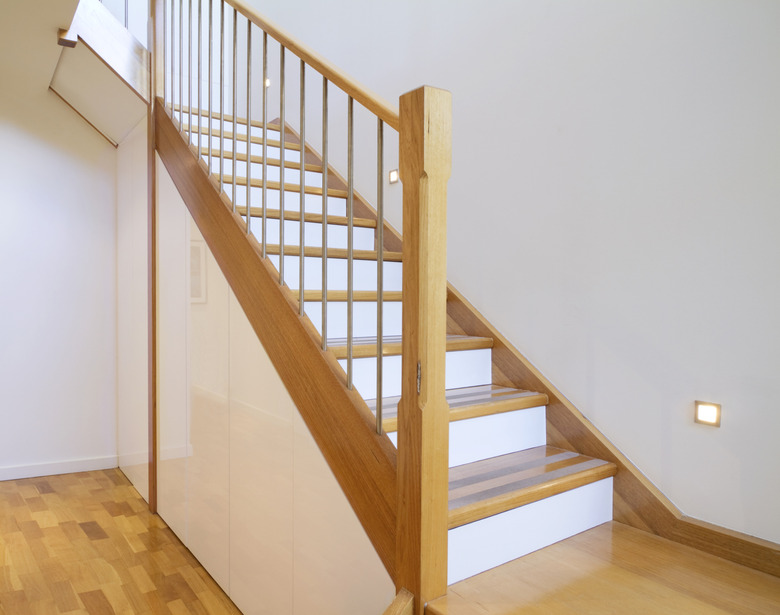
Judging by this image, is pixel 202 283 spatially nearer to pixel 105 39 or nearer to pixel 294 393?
pixel 294 393

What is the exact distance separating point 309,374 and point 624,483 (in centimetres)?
105

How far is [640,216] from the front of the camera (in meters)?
1.83

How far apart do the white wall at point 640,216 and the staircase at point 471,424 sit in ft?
0.66

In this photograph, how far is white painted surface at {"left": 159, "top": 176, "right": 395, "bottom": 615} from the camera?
156 centimetres

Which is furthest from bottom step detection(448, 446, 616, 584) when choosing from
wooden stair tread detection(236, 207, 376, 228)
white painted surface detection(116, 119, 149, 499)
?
white painted surface detection(116, 119, 149, 499)

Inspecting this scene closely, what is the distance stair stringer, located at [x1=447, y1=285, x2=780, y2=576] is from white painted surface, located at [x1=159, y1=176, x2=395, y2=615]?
2.92 ft

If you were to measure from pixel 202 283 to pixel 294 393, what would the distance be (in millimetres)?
903

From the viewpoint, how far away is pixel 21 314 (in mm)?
3584

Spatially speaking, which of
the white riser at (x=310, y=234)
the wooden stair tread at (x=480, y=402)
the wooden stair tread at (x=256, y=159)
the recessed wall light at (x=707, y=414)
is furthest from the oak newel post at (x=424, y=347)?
the wooden stair tread at (x=256, y=159)

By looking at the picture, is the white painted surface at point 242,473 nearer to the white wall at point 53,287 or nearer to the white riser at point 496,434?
the white riser at point 496,434

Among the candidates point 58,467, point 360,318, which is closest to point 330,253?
point 360,318

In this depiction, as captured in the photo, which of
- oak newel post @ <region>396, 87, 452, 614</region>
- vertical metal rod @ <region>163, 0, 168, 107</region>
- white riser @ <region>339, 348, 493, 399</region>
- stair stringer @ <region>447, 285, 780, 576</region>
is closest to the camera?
oak newel post @ <region>396, 87, 452, 614</region>

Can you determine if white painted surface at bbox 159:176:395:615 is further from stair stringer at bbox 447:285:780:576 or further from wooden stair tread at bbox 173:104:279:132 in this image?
stair stringer at bbox 447:285:780:576

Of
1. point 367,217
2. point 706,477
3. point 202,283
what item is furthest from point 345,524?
point 367,217
